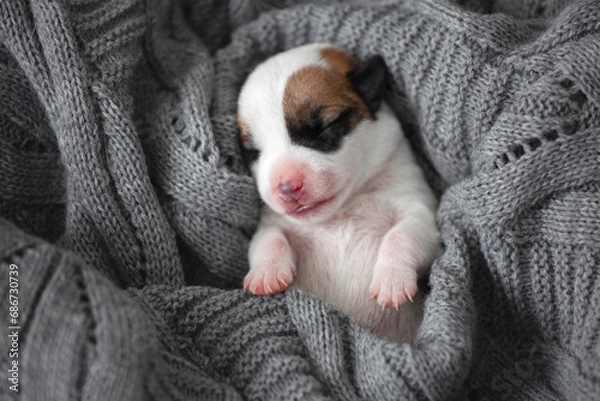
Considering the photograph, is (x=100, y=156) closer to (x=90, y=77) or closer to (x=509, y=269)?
(x=90, y=77)

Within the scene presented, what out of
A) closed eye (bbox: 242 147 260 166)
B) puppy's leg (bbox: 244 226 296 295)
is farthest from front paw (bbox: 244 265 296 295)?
closed eye (bbox: 242 147 260 166)

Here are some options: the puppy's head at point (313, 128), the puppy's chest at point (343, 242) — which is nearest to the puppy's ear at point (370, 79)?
the puppy's head at point (313, 128)

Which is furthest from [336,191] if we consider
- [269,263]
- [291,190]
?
[269,263]

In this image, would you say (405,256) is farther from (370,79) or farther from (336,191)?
(370,79)

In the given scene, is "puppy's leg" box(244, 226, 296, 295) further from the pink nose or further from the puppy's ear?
the puppy's ear

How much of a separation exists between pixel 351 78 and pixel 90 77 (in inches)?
26.8

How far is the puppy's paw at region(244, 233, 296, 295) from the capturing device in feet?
5.13

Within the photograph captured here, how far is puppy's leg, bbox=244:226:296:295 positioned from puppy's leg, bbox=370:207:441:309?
22 centimetres

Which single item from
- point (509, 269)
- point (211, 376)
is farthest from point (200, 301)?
point (509, 269)

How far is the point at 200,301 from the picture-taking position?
1.52 metres

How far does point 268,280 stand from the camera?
61.8 inches

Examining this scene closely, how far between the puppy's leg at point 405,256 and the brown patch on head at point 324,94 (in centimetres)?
31

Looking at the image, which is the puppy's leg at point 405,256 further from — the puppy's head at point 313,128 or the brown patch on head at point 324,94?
the brown patch on head at point 324,94

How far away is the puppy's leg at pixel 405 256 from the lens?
1520 millimetres
